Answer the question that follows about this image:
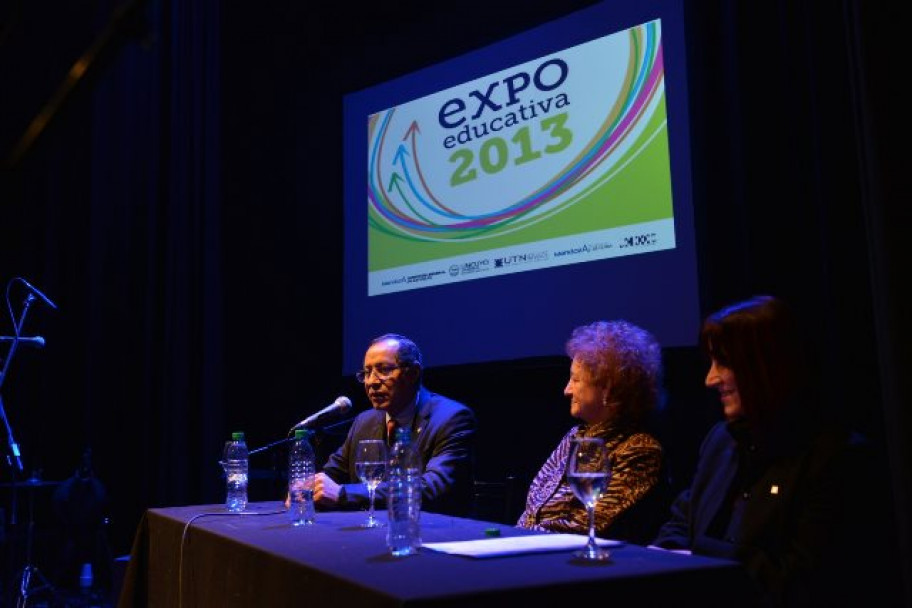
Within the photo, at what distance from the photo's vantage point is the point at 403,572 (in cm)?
145

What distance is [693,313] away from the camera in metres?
3.51

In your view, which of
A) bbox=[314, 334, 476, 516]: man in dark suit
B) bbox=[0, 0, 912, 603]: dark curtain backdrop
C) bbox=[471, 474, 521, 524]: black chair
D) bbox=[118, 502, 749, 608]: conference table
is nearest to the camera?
bbox=[118, 502, 749, 608]: conference table

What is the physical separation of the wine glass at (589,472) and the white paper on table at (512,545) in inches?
2.2

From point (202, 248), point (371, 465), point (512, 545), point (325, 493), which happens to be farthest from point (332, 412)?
point (202, 248)

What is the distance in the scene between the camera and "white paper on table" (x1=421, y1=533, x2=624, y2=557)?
1608mm

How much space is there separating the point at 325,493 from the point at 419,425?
60 centimetres

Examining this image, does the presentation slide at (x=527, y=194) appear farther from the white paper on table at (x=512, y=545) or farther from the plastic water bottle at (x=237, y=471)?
the white paper on table at (x=512, y=545)

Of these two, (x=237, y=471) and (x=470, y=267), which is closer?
(x=237, y=471)

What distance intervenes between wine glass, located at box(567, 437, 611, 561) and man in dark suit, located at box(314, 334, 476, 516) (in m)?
1.38

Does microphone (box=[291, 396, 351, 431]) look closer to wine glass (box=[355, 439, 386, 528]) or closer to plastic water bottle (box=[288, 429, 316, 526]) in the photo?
plastic water bottle (box=[288, 429, 316, 526])

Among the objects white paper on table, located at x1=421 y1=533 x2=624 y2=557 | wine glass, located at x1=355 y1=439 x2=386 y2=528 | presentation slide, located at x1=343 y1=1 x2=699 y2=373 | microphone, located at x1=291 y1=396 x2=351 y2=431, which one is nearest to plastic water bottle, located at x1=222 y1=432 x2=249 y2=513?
microphone, located at x1=291 y1=396 x2=351 y2=431

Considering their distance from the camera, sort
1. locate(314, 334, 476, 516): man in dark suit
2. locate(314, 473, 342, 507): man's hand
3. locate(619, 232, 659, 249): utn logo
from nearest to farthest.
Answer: locate(314, 473, 342, 507): man's hand → locate(314, 334, 476, 516): man in dark suit → locate(619, 232, 659, 249): utn logo

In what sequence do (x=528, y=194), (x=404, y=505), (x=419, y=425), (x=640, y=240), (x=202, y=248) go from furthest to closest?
1. (x=202, y=248)
2. (x=528, y=194)
3. (x=640, y=240)
4. (x=419, y=425)
5. (x=404, y=505)

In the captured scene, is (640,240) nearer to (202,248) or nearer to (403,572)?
(403,572)
